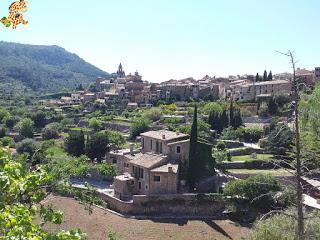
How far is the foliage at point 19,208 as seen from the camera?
6.79 meters

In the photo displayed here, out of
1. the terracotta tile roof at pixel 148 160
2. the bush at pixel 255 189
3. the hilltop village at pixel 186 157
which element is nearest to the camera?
the bush at pixel 255 189

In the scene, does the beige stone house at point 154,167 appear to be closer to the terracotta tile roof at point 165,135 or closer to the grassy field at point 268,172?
the terracotta tile roof at point 165,135

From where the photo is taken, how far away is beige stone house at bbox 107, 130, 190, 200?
3897 centimetres

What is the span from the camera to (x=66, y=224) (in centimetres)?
3384

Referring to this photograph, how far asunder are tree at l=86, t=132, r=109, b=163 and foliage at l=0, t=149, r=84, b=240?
4647cm

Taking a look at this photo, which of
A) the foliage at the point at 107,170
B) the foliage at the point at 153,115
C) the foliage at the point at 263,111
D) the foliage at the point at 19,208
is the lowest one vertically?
the foliage at the point at 107,170

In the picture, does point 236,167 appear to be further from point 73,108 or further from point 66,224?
point 73,108

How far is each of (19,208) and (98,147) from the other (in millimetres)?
47402

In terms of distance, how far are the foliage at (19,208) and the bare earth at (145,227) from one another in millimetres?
23995

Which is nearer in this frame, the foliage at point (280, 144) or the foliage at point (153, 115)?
the foliage at point (280, 144)

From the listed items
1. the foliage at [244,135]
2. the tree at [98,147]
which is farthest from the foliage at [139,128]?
the foliage at [244,135]

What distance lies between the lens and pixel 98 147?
178 feet

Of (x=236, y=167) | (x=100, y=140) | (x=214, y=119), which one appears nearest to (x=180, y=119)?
(x=214, y=119)

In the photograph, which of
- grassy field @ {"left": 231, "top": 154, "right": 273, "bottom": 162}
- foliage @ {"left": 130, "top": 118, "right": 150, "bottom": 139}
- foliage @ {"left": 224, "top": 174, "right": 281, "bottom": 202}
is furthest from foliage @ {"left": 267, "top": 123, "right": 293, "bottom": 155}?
foliage @ {"left": 130, "top": 118, "right": 150, "bottom": 139}
